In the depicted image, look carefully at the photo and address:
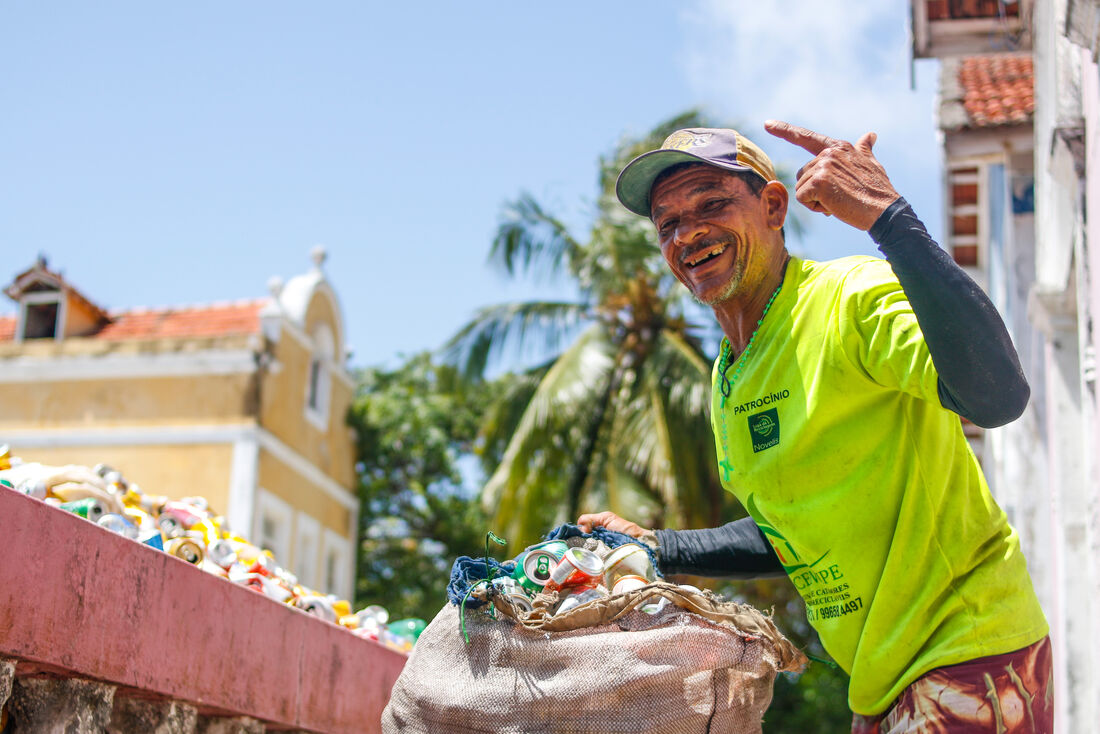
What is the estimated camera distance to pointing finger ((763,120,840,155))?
266 centimetres

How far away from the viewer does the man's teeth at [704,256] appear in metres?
3.00

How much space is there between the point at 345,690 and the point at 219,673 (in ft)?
2.82

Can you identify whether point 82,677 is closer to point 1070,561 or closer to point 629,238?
point 1070,561

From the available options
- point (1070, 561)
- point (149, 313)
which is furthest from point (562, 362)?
point (1070, 561)

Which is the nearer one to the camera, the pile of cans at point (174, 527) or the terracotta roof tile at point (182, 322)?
the pile of cans at point (174, 527)

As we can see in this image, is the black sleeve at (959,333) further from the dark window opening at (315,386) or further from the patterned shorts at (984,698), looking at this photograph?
the dark window opening at (315,386)

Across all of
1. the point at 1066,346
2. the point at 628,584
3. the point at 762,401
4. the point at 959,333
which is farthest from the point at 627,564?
the point at 1066,346

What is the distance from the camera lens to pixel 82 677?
318 cm

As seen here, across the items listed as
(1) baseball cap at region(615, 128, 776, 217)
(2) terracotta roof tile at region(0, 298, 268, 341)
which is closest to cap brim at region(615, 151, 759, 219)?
(1) baseball cap at region(615, 128, 776, 217)

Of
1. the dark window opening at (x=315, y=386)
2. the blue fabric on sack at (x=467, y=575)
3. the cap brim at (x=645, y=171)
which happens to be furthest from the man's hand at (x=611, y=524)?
the dark window opening at (x=315, y=386)

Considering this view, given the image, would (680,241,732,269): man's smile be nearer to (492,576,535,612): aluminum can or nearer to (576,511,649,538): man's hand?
(576,511,649,538): man's hand

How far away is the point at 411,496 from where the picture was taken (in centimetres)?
2183

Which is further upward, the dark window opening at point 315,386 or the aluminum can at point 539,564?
the dark window opening at point 315,386

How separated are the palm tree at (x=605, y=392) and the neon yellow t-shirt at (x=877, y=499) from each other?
41.3ft
